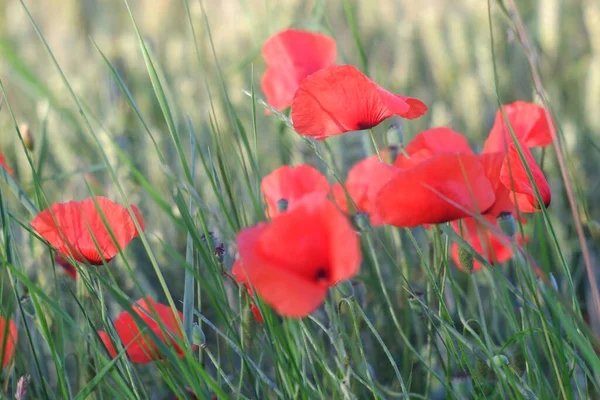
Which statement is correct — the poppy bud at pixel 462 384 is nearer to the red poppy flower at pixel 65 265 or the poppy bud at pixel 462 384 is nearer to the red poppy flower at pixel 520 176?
the red poppy flower at pixel 520 176

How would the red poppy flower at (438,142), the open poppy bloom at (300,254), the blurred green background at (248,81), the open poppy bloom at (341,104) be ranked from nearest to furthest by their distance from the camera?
the open poppy bloom at (300,254) < the open poppy bloom at (341,104) < the red poppy flower at (438,142) < the blurred green background at (248,81)

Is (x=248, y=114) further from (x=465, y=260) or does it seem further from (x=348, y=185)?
(x=465, y=260)

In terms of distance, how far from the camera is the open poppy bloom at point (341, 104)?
62 cm

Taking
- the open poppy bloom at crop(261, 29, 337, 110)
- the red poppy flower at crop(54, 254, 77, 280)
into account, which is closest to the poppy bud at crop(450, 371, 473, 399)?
the open poppy bloom at crop(261, 29, 337, 110)

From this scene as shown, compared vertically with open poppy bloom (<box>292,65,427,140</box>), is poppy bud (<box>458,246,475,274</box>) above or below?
below

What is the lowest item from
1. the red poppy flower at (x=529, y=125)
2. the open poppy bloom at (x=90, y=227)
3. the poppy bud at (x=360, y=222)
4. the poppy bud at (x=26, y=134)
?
the poppy bud at (x=360, y=222)

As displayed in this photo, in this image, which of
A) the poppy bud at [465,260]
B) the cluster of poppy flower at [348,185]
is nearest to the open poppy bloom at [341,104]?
the cluster of poppy flower at [348,185]

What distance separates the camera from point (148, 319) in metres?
0.72

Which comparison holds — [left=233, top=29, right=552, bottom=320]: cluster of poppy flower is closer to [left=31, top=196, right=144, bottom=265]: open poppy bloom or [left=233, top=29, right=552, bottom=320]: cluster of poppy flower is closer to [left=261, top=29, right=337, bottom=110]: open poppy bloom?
[left=261, top=29, right=337, bottom=110]: open poppy bloom

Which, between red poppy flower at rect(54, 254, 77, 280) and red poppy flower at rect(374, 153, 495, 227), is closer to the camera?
red poppy flower at rect(374, 153, 495, 227)

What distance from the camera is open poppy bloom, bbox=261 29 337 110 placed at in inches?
33.4

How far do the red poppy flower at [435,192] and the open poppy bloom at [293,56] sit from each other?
0.32 metres

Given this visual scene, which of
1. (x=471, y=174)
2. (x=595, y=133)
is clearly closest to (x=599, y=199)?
(x=595, y=133)

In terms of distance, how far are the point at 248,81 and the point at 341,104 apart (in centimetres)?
136
